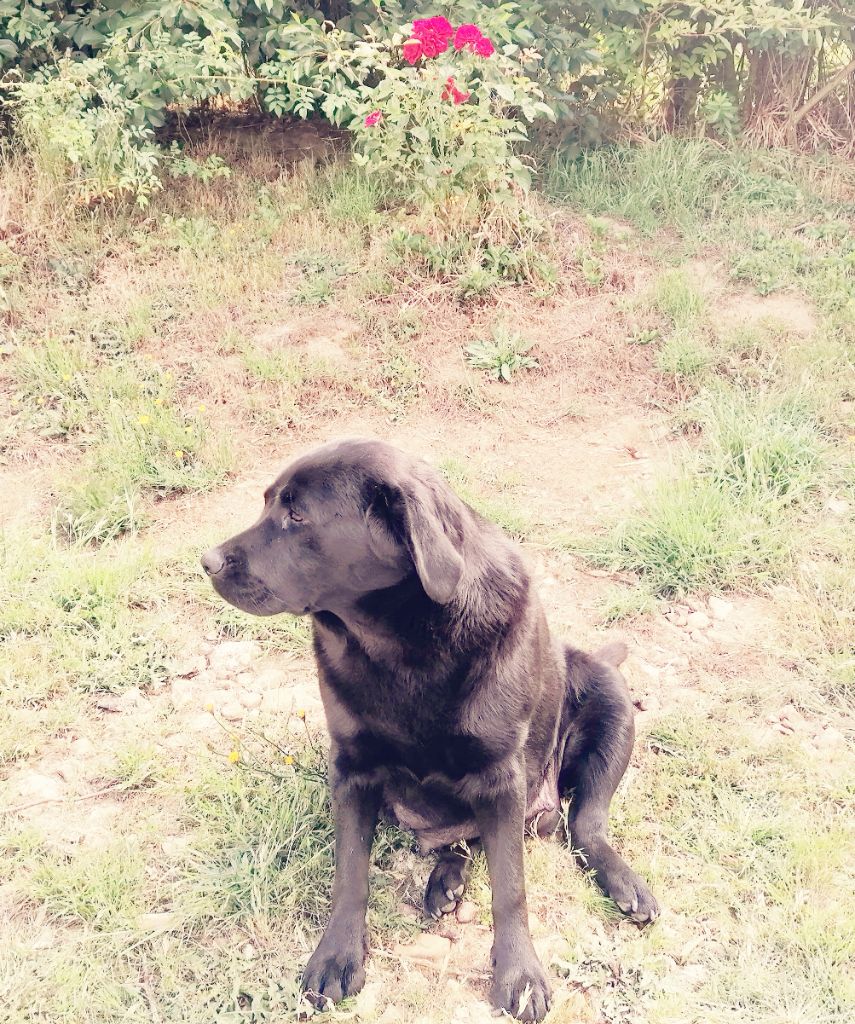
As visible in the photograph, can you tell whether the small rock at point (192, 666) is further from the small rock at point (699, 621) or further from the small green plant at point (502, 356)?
the small green plant at point (502, 356)

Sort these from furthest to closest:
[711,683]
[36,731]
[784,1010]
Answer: [711,683], [36,731], [784,1010]

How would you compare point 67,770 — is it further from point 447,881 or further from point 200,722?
point 447,881

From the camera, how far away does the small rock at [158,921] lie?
233 centimetres

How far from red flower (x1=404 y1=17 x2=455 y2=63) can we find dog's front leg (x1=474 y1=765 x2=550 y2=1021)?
11.3 feet

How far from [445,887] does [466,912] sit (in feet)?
0.27

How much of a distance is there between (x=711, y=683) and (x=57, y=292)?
360 cm

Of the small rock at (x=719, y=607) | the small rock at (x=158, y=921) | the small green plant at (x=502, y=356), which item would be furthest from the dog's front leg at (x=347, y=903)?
the small green plant at (x=502, y=356)

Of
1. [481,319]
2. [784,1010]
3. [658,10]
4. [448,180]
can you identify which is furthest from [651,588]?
[658,10]

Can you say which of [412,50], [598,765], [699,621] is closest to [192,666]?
[598,765]

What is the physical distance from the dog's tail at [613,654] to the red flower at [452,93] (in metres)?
2.78

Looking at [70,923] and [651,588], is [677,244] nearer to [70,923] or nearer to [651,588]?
[651,588]

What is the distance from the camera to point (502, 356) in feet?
15.4

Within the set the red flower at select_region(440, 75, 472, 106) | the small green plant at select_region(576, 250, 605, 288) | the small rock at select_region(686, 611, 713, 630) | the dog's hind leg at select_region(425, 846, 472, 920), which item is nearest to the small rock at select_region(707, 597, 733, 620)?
the small rock at select_region(686, 611, 713, 630)

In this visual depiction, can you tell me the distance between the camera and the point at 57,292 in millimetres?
4867
